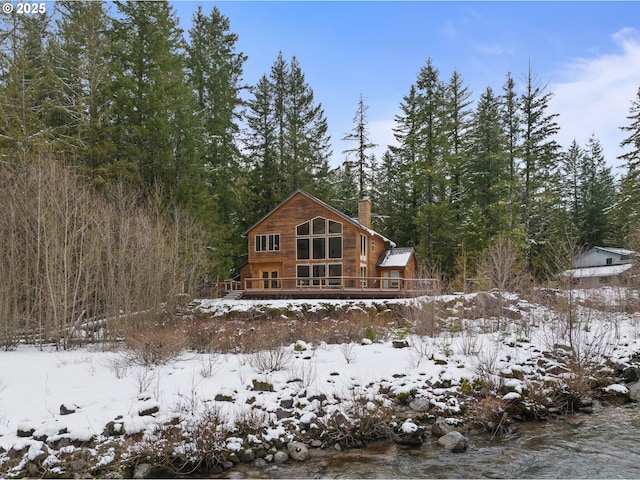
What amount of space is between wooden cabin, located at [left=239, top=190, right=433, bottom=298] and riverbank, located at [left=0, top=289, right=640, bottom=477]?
10.8 meters

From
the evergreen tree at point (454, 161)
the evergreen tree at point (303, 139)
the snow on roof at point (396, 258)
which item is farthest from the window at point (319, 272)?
the evergreen tree at point (454, 161)

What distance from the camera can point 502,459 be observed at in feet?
21.7

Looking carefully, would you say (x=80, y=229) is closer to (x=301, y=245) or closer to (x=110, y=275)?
(x=110, y=275)

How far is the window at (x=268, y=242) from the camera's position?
83.2ft

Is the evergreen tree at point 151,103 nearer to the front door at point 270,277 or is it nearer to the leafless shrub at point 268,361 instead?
the front door at point 270,277

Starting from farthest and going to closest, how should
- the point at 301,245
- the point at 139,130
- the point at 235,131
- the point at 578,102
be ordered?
the point at 235,131 → the point at 301,245 → the point at 139,130 → the point at 578,102

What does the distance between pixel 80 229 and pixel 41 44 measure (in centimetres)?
1587

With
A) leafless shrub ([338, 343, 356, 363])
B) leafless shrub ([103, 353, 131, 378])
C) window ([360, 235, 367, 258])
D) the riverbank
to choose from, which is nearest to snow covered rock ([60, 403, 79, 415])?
the riverbank

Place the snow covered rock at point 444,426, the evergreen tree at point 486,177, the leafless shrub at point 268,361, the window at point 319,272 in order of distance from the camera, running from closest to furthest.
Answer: the snow covered rock at point 444,426 → the leafless shrub at point 268,361 → the window at point 319,272 → the evergreen tree at point 486,177

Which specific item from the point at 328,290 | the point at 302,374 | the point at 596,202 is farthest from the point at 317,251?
the point at 596,202

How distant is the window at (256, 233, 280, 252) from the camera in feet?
83.2

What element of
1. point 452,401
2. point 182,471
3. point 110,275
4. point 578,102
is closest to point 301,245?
point 110,275

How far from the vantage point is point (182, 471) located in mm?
6270

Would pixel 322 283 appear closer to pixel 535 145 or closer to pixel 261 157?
pixel 261 157
